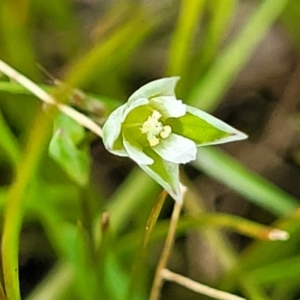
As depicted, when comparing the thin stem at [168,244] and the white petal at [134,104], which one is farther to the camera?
A: the thin stem at [168,244]

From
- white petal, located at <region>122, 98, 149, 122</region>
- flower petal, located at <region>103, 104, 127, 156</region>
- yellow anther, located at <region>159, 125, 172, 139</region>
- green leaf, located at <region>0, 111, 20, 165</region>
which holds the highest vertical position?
green leaf, located at <region>0, 111, 20, 165</region>

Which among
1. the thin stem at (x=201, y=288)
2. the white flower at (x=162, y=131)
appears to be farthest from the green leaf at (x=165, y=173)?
the thin stem at (x=201, y=288)

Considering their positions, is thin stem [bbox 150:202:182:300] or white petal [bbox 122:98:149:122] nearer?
white petal [bbox 122:98:149:122]

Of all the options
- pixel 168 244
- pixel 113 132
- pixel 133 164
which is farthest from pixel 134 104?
pixel 133 164

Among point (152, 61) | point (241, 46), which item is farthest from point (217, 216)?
point (152, 61)

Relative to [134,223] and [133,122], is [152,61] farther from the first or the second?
[133,122]

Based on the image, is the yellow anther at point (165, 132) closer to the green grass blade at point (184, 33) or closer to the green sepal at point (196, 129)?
the green sepal at point (196, 129)

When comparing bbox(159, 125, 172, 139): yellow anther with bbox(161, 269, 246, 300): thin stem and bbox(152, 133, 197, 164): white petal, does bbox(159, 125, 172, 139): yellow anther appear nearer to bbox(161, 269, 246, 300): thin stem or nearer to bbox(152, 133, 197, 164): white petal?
bbox(152, 133, 197, 164): white petal

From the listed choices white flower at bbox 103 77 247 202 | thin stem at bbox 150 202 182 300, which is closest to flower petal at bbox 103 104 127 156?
white flower at bbox 103 77 247 202
